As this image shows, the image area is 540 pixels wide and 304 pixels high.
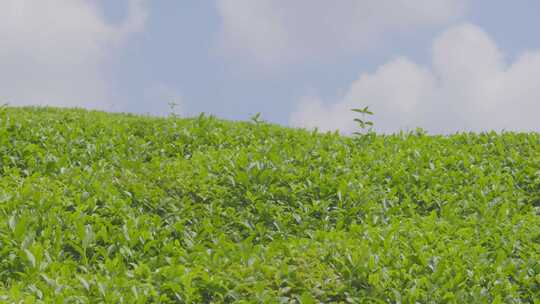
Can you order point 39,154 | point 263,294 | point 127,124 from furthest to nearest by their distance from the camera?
1. point 127,124
2. point 39,154
3. point 263,294

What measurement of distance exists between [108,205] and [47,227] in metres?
0.83

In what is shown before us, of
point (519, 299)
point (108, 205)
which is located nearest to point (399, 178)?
point (519, 299)

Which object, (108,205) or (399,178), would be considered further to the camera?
(399,178)

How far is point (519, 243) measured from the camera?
8117 mm

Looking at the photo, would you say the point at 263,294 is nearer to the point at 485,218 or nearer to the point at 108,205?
the point at 108,205

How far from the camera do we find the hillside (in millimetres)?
6449

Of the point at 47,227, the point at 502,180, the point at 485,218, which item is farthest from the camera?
the point at 502,180

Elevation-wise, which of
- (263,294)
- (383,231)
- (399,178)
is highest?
(399,178)

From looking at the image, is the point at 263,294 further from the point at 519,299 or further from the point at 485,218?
the point at 485,218

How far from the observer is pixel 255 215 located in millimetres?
8406

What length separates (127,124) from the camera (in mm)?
12078

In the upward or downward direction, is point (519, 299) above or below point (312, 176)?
below

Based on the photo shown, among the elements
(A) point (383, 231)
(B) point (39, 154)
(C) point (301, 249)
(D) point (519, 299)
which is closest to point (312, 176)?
(A) point (383, 231)

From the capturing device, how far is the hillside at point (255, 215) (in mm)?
6449
